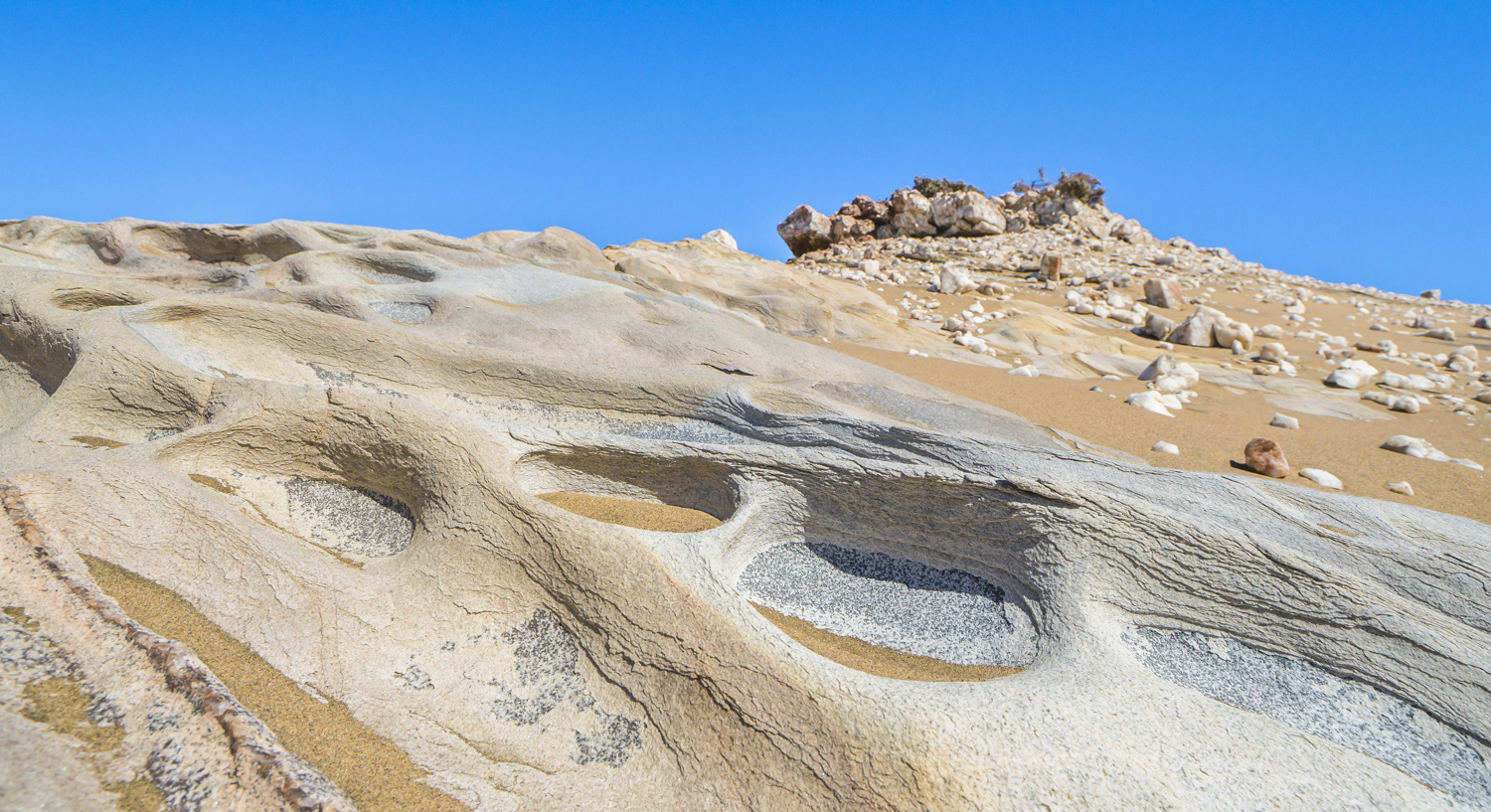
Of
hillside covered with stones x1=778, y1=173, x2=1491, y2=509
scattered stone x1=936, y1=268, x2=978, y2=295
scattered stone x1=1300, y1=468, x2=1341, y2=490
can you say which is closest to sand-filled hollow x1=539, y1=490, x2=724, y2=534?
hillside covered with stones x1=778, y1=173, x2=1491, y2=509

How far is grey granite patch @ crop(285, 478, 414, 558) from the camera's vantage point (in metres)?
2.76

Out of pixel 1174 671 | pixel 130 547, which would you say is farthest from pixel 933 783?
pixel 130 547

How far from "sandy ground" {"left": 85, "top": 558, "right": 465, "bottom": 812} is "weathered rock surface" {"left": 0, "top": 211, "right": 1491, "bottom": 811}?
0.15 ft

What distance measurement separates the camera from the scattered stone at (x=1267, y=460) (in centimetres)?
380

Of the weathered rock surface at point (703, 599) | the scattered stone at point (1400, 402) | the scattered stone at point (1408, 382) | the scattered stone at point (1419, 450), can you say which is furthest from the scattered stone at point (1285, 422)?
the scattered stone at point (1408, 382)

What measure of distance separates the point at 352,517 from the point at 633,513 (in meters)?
1.19

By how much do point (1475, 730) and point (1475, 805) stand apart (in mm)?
333

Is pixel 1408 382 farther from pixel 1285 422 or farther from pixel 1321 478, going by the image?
pixel 1321 478

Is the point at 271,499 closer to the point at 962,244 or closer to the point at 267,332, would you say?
the point at 267,332

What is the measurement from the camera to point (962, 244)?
50.7 ft

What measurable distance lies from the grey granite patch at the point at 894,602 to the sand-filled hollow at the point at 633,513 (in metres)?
0.33

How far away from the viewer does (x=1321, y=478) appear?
3.74 m

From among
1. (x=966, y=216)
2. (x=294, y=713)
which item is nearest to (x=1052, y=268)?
(x=966, y=216)

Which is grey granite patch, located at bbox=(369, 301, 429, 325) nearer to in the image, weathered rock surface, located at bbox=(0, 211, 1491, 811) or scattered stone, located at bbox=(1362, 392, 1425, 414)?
weathered rock surface, located at bbox=(0, 211, 1491, 811)
